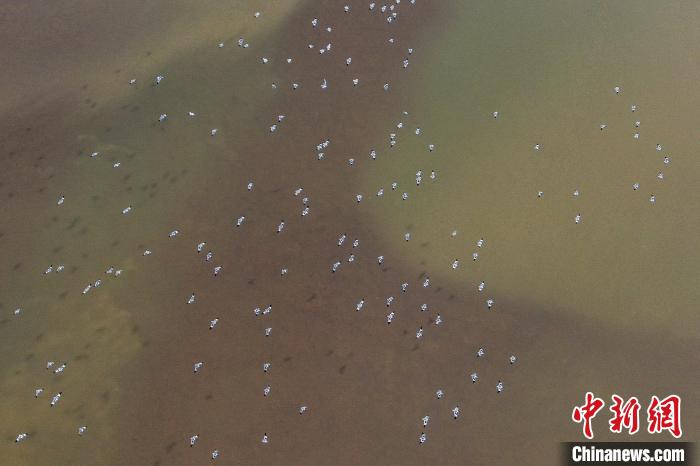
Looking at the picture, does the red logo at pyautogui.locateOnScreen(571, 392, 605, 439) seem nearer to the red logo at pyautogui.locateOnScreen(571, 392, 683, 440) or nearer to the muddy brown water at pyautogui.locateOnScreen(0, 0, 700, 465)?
the red logo at pyautogui.locateOnScreen(571, 392, 683, 440)

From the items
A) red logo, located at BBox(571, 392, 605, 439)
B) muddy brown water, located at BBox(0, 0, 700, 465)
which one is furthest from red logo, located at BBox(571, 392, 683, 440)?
muddy brown water, located at BBox(0, 0, 700, 465)

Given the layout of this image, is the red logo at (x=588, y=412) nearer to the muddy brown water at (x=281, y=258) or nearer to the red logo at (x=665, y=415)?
the muddy brown water at (x=281, y=258)

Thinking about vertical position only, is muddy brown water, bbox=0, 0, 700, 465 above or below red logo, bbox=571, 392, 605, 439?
above

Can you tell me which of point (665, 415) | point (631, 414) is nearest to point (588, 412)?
point (631, 414)

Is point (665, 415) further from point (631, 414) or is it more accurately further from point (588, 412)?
point (588, 412)

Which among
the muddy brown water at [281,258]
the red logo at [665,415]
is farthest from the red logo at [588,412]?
the red logo at [665,415]

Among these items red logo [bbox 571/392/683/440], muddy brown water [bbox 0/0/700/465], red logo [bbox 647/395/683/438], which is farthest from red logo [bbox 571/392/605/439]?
red logo [bbox 647/395/683/438]

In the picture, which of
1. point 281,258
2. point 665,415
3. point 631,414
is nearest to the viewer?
point 665,415

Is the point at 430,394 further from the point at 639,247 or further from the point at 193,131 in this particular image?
the point at 193,131

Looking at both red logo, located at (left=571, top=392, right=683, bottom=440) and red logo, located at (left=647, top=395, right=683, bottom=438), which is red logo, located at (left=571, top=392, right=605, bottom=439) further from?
red logo, located at (left=647, top=395, right=683, bottom=438)
